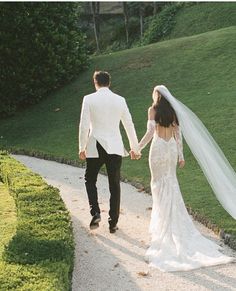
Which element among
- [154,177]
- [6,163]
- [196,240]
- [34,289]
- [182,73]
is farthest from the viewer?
[182,73]

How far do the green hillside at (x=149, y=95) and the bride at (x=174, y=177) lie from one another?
2.97m

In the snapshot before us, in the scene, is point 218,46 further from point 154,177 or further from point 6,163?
point 154,177

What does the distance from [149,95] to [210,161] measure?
11.9 metres

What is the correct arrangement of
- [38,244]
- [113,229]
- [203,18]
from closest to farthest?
1. [38,244]
2. [113,229]
3. [203,18]

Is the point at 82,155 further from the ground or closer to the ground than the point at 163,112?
closer to the ground

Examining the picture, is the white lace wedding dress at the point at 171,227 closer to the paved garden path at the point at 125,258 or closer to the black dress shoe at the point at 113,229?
the paved garden path at the point at 125,258

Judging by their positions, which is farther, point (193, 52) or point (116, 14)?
point (116, 14)

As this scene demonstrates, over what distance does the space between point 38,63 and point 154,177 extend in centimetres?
1459

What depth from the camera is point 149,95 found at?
20531mm

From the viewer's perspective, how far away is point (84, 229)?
946cm

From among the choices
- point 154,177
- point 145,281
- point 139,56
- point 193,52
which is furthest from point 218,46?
point 145,281

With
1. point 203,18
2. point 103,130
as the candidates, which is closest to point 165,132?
point 103,130

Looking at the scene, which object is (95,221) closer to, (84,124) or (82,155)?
(82,155)

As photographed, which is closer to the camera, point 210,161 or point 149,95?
point 210,161
